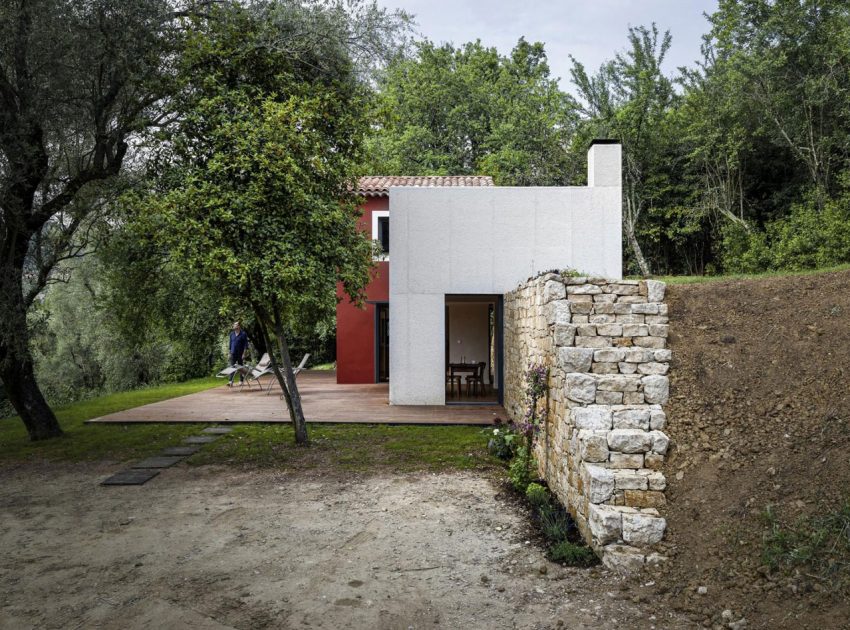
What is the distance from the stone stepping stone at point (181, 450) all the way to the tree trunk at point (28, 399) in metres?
2.22

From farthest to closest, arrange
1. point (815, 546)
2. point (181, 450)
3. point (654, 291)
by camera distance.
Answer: point (181, 450) → point (654, 291) → point (815, 546)

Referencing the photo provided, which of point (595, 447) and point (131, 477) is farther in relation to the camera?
point (131, 477)

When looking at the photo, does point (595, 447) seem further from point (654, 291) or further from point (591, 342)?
point (654, 291)

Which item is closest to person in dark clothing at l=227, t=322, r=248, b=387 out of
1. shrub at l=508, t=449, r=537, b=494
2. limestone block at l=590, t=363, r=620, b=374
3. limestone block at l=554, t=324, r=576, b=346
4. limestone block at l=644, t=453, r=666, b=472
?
shrub at l=508, t=449, r=537, b=494

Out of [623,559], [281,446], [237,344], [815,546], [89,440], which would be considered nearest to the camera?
[815,546]

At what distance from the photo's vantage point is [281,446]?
8.21m

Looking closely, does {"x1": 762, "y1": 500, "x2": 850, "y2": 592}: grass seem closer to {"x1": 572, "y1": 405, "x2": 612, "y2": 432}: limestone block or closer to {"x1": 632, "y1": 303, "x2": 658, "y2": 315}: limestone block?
{"x1": 572, "y1": 405, "x2": 612, "y2": 432}: limestone block

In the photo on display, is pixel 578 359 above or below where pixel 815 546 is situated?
above

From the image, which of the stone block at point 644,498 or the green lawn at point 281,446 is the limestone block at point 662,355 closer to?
the stone block at point 644,498

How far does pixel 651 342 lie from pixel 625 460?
48.1 inches

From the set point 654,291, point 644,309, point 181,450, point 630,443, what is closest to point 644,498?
point 630,443

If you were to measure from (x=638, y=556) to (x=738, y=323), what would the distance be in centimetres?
274

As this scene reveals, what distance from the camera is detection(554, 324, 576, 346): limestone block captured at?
5.38 m

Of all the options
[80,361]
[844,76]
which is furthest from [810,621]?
[80,361]
